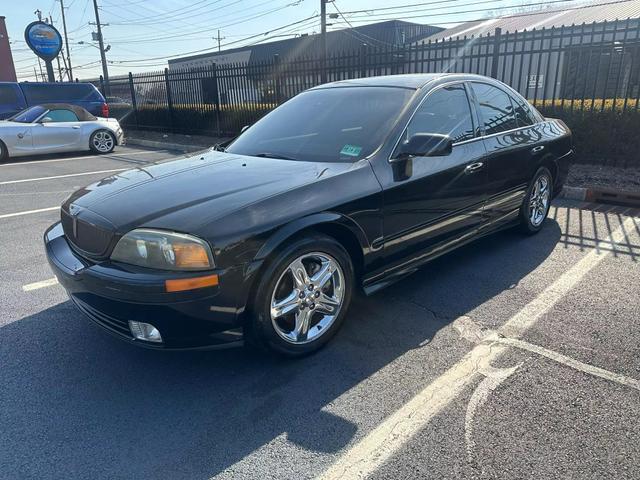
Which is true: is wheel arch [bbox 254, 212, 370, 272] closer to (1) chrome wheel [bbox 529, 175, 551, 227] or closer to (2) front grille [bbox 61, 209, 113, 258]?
(2) front grille [bbox 61, 209, 113, 258]

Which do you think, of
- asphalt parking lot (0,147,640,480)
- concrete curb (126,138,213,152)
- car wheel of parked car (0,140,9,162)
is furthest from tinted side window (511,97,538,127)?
car wheel of parked car (0,140,9,162)

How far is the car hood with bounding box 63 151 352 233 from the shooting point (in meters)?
2.59

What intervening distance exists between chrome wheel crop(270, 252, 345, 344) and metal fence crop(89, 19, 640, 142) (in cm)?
609

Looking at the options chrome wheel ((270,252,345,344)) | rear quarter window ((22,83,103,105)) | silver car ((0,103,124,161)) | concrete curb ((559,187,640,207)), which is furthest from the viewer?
rear quarter window ((22,83,103,105))

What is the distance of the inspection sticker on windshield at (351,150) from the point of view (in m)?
3.26

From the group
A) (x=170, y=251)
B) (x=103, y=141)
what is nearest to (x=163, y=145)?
(x=103, y=141)

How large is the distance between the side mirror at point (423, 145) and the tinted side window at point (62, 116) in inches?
445

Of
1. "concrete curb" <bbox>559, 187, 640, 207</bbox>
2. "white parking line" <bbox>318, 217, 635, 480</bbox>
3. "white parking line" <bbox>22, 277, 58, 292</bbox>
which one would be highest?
"concrete curb" <bbox>559, 187, 640, 207</bbox>

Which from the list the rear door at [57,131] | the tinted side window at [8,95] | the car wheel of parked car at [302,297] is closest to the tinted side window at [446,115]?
the car wheel of parked car at [302,297]

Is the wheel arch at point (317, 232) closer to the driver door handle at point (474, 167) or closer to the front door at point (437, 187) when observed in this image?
the front door at point (437, 187)

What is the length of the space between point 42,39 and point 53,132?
9569mm

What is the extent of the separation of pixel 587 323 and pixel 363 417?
1839 millimetres

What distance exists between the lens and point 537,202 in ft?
16.3

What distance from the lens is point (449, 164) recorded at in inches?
143
